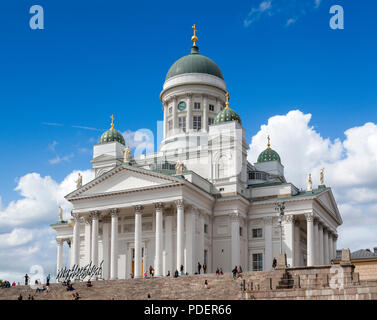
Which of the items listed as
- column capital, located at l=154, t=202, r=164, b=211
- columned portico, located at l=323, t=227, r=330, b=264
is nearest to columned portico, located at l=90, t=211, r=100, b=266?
column capital, located at l=154, t=202, r=164, b=211

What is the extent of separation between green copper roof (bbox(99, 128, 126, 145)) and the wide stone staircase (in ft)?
75.1

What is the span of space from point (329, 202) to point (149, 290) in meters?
27.8

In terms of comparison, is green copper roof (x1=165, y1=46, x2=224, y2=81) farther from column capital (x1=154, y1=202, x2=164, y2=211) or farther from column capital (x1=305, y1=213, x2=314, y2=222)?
column capital (x1=305, y1=213, x2=314, y2=222)

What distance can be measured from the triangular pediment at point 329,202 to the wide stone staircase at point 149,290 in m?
19.2

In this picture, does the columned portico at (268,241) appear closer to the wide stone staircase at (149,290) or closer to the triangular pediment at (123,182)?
the triangular pediment at (123,182)

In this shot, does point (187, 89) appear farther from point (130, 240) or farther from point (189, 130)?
point (130, 240)

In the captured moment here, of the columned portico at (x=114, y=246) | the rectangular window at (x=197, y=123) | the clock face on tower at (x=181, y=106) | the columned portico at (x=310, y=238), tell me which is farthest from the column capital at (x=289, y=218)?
the clock face on tower at (x=181, y=106)

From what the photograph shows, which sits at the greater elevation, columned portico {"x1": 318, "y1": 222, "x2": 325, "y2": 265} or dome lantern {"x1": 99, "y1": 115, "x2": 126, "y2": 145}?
dome lantern {"x1": 99, "y1": 115, "x2": 126, "y2": 145}

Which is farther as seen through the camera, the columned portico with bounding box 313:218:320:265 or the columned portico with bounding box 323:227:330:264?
the columned portico with bounding box 323:227:330:264

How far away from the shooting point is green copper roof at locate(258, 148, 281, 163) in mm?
74000
